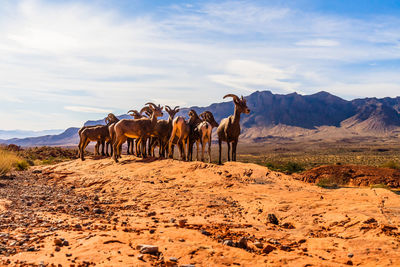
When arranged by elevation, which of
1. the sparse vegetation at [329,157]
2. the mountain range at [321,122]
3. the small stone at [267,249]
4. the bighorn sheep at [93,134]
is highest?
the mountain range at [321,122]

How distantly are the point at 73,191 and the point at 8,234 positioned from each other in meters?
7.19

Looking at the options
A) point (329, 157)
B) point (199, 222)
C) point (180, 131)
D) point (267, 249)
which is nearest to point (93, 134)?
point (180, 131)

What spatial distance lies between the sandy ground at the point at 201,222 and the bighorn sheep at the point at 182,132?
142 inches

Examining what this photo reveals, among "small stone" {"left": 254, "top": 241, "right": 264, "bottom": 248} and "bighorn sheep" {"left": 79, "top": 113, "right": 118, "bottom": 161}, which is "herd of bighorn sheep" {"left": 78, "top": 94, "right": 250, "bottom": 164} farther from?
"small stone" {"left": 254, "top": 241, "right": 264, "bottom": 248}

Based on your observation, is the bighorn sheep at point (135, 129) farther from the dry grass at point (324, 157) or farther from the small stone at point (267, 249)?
the dry grass at point (324, 157)

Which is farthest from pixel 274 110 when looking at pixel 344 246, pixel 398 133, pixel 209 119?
pixel 344 246

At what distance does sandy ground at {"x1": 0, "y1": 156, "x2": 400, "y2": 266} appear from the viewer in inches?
216

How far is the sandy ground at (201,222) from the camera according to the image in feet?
18.0

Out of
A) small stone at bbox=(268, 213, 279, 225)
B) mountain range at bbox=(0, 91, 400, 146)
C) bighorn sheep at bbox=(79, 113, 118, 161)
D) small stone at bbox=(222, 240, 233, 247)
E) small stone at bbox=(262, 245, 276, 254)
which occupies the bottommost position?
small stone at bbox=(268, 213, 279, 225)

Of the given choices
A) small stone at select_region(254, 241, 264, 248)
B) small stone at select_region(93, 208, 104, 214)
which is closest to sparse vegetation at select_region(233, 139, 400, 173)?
small stone at select_region(93, 208, 104, 214)

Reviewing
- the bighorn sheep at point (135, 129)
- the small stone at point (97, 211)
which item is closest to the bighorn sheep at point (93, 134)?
the bighorn sheep at point (135, 129)

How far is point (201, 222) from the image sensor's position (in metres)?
7.95

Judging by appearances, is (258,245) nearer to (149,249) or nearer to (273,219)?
(149,249)

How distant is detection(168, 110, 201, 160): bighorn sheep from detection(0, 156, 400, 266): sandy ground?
360cm
